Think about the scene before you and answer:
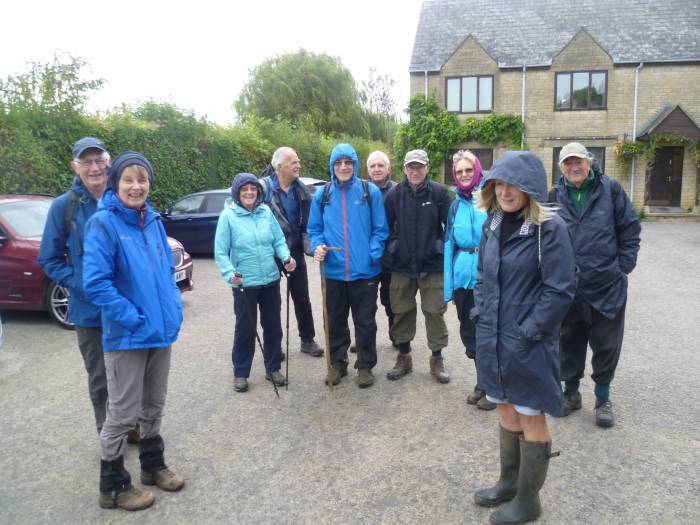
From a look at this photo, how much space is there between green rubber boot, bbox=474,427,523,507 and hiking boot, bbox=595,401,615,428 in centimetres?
128

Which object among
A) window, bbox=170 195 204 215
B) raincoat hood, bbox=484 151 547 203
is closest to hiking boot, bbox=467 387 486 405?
raincoat hood, bbox=484 151 547 203

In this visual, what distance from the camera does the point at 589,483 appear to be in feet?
11.2

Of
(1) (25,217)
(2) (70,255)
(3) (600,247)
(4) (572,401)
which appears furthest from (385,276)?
(1) (25,217)

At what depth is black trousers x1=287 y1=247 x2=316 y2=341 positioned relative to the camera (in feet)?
19.6

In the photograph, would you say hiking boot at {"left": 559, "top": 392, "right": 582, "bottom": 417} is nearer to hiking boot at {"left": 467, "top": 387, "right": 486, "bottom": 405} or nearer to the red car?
hiking boot at {"left": 467, "top": 387, "right": 486, "bottom": 405}

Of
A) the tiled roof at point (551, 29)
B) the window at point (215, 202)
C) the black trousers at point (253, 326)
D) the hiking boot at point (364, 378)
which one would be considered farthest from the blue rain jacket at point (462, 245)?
the tiled roof at point (551, 29)

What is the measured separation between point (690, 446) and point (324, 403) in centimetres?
262

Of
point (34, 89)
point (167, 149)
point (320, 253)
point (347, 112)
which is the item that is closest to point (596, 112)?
point (347, 112)

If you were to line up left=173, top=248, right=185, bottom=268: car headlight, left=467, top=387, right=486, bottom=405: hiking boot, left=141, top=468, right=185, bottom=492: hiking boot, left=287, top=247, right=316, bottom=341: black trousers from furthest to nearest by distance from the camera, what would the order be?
left=173, top=248, right=185, bottom=268: car headlight → left=287, top=247, right=316, bottom=341: black trousers → left=467, top=387, right=486, bottom=405: hiking boot → left=141, top=468, right=185, bottom=492: hiking boot

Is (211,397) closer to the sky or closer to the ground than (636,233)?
closer to the ground

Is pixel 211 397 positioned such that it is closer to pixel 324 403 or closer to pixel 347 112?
pixel 324 403

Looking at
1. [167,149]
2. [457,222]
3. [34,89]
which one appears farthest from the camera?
[167,149]

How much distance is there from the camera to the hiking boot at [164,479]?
11.3ft

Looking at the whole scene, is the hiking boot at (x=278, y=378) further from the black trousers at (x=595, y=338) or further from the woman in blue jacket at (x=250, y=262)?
the black trousers at (x=595, y=338)
